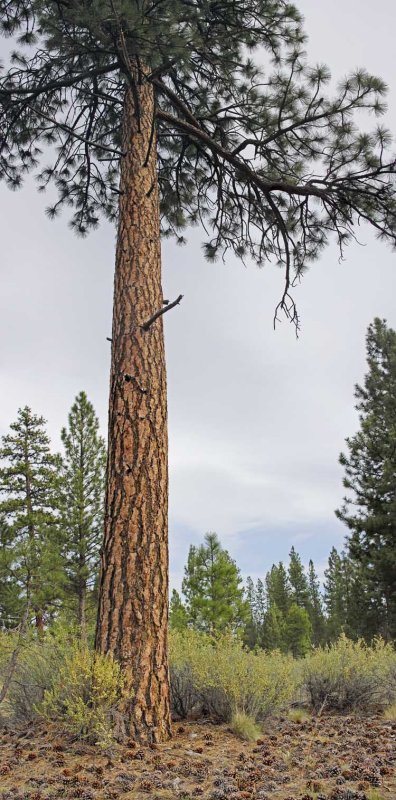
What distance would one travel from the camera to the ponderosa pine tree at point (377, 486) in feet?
54.0

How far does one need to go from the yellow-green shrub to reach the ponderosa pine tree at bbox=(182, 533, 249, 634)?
18.9 m

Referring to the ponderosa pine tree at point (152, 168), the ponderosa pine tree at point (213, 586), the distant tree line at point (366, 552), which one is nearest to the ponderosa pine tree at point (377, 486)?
the distant tree line at point (366, 552)

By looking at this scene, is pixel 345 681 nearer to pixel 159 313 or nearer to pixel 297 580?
pixel 159 313

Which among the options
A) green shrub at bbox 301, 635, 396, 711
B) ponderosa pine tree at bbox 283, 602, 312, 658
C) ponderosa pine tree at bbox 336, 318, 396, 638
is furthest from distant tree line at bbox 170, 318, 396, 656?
ponderosa pine tree at bbox 283, 602, 312, 658

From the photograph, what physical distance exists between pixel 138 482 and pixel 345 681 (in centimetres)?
301

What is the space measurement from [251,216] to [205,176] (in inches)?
37.7

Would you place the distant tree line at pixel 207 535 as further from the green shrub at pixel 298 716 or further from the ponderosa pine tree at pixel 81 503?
the green shrub at pixel 298 716

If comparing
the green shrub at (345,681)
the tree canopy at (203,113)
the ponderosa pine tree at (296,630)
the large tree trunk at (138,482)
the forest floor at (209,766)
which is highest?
the tree canopy at (203,113)

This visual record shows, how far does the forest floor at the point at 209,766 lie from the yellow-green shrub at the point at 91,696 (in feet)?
0.36

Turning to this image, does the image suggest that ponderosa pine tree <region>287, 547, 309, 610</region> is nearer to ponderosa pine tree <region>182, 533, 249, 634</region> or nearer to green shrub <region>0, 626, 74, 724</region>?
ponderosa pine tree <region>182, 533, 249, 634</region>

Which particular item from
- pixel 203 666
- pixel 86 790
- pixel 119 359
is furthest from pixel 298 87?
pixel 86 790

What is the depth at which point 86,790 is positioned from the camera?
8.50ft

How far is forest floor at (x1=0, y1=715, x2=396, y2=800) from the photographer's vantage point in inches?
100

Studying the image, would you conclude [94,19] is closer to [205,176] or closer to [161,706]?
[205,176]
